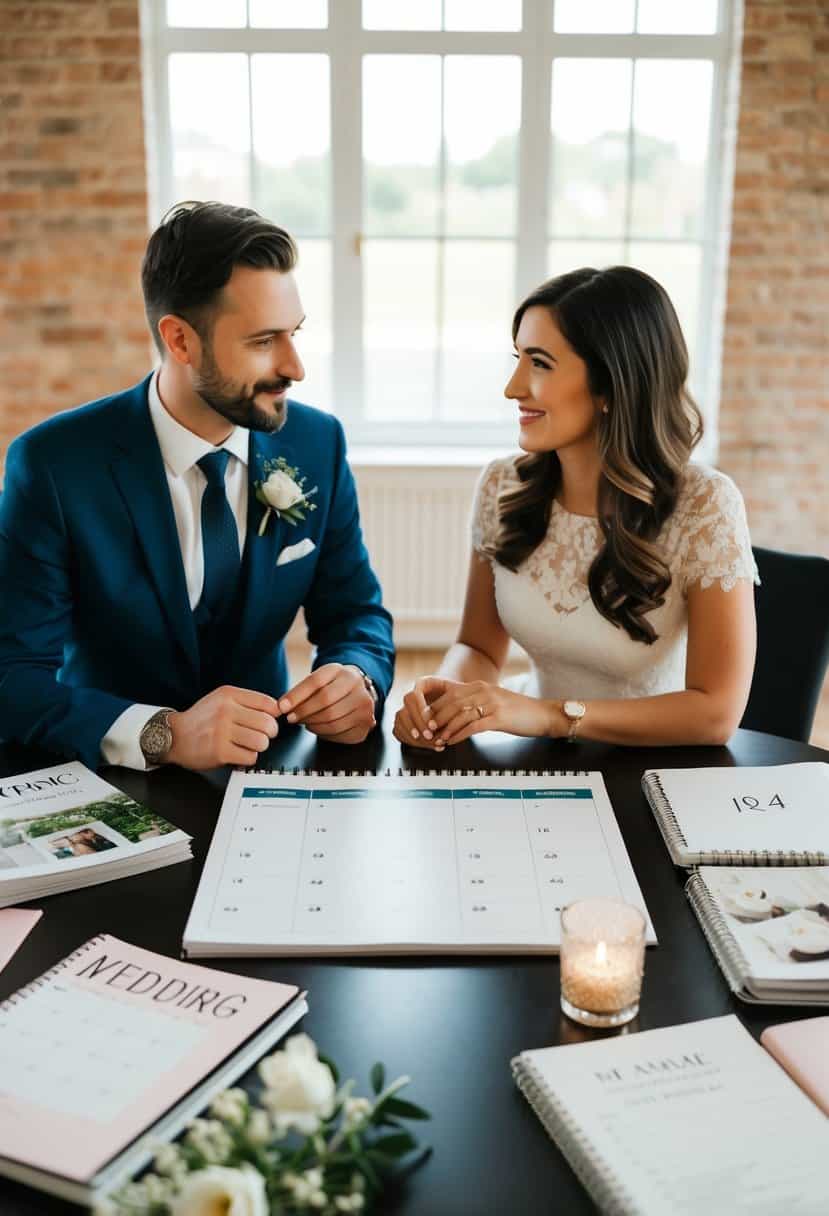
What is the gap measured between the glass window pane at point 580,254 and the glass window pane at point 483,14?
0.80 metres

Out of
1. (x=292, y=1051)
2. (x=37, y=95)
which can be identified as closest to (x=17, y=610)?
(x=292, y=1051)

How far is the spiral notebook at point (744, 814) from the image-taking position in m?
1.22

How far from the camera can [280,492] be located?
6.09ft

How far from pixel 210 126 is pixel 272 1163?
4258mm

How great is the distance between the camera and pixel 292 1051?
0.68m

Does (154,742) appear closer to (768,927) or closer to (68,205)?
(768,927)

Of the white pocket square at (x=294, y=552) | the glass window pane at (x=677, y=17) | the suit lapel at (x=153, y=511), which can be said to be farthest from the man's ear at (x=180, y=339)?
the glass window pane at (x=677, y=17)

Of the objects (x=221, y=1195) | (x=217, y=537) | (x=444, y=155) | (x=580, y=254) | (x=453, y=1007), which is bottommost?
(x=453, y=1007)

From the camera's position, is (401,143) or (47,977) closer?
(47,977)

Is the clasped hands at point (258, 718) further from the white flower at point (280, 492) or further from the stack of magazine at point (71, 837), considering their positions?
the white flower at point (280, 492)

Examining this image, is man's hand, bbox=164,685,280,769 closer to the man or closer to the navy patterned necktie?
the man

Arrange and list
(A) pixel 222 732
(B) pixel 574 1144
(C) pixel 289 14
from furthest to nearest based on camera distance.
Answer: (C) pixel 289 14 < (A) pixel 222 732 < (B) pixel 574 1144

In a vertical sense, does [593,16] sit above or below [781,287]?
above

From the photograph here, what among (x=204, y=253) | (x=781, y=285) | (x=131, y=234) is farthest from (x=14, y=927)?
(x=781, y=285)
